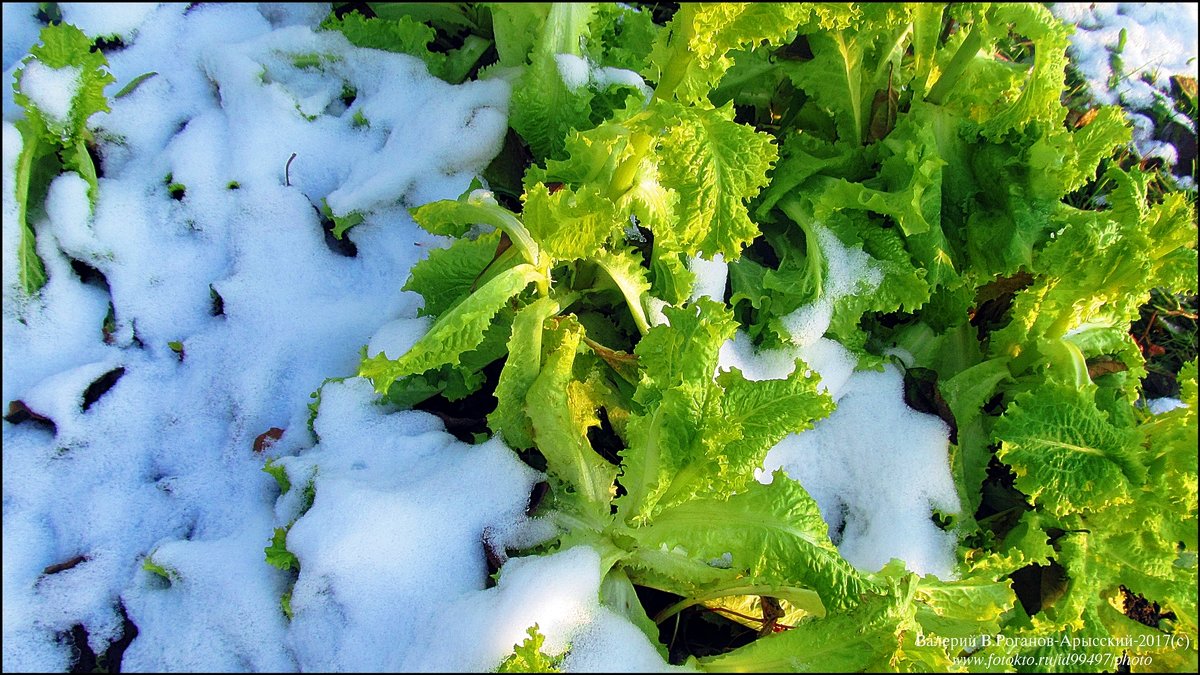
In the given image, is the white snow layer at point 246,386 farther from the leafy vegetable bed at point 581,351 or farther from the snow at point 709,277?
the snow at point 709,277

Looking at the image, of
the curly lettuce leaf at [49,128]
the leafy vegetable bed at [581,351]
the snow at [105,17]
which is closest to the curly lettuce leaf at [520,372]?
the leafy vegetable bed at [581,351]

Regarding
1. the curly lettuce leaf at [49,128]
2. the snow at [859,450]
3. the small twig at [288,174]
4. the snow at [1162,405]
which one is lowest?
the snow at [1162,405]

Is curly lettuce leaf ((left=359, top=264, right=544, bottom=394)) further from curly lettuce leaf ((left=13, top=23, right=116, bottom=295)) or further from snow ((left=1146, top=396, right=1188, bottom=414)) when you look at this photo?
snow ((left=1146, top=396, right=1188, bottom=414))

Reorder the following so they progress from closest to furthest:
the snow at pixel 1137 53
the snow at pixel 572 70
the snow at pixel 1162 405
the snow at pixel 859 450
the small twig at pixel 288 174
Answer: the snow at pixel 859 450, the snow at pixel 572 70, the small twig at pixel 288 174, the snow at pixel 1162 405, the snow at pixel 1137 53

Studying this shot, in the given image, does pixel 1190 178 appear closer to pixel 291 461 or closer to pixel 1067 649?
pixel 1067 649

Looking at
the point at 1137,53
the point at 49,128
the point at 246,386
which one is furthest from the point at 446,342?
the point at 1137,53

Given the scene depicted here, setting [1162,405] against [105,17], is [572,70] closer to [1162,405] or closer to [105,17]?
[105,17]

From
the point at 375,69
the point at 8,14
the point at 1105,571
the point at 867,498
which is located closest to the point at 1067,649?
the point at 1105,571

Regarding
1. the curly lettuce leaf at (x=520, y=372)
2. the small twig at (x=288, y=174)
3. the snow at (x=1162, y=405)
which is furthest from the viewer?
the snow at (x=1162, y=405)
